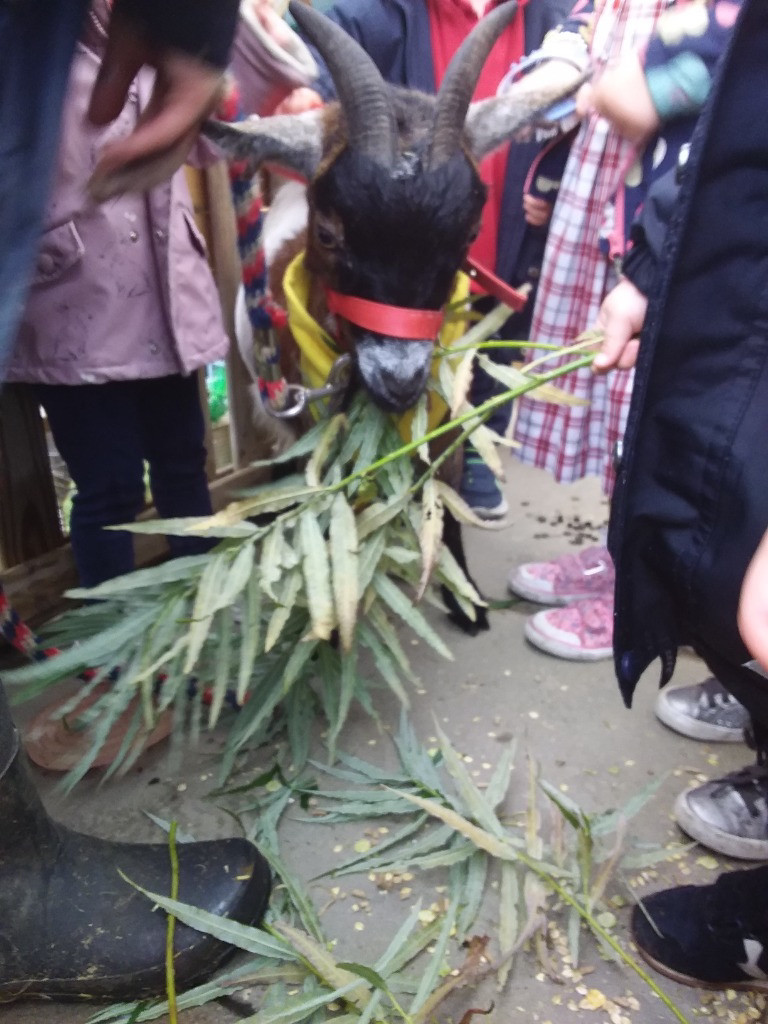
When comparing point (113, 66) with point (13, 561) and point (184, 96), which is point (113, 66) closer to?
point (184, 96)

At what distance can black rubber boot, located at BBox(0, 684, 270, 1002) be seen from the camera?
117cm

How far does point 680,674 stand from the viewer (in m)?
2.17

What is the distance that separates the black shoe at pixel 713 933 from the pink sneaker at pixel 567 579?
48.5 inches

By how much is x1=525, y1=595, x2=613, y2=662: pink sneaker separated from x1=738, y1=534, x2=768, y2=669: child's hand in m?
1.49

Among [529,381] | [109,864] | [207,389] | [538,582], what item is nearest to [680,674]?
[538,582]

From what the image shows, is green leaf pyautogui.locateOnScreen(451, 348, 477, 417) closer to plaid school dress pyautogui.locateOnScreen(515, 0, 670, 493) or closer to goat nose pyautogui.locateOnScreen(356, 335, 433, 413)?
goat nose pyautogui.locateOnScreen(356, 335, 433, 413)

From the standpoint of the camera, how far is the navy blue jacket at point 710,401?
894 millimetres

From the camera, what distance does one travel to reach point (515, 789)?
1740 millimetres

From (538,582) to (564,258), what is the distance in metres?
1.03

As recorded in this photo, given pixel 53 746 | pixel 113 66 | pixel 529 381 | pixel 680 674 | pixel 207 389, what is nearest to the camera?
pixel 113 66

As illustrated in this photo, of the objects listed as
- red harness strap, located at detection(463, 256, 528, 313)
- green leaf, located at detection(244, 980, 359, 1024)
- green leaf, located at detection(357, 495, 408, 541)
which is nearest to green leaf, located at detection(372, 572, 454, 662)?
green leaf, located at detection(357, 495, 408, 541)

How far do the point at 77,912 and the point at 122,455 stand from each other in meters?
0.98

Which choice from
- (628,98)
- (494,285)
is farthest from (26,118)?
(494,285)

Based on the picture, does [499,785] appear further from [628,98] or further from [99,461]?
[628,98]
